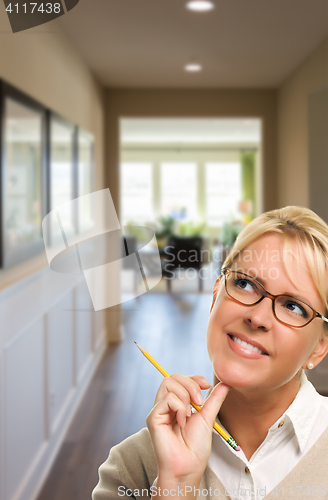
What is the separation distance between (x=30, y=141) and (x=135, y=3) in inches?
18.1

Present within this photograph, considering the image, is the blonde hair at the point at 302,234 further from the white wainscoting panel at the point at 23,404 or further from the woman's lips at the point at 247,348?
the white wainscoting panel at the point at 23,404

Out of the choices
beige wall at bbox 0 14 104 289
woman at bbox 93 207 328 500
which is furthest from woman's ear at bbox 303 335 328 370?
beige wall at bbox 0 14 104 289

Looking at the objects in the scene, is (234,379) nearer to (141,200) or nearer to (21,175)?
(21,175)

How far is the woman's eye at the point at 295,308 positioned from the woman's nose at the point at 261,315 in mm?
15

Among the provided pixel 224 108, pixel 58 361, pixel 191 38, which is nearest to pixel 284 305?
pixel 224 108

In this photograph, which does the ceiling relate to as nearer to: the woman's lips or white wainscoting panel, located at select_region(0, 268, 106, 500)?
white wainscoting panel, located at select_region(0, 268, 106, 500)

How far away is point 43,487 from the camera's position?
115cm

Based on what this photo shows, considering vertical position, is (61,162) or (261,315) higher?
(61,162)

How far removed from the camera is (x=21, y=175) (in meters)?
1.15

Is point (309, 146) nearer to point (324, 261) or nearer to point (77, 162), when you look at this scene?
point (324, 261)

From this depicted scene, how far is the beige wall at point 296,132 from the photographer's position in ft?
2.17

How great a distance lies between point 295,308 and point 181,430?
0.13 metres

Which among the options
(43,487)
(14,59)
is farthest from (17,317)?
(14,59)

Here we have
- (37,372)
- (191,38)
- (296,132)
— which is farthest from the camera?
(191,38)
